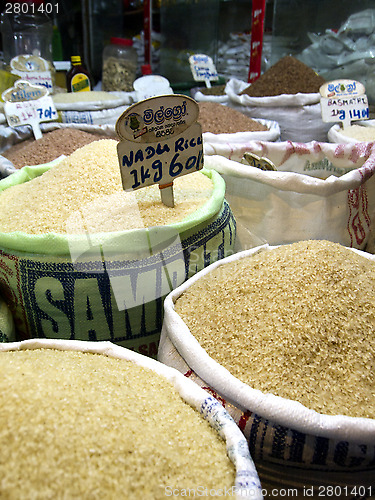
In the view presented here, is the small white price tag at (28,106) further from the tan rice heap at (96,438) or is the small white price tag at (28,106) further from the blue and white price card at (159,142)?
the tan rice heap at (96,438)

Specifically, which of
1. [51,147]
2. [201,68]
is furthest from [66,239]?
[201,68]

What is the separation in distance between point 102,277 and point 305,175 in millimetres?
595

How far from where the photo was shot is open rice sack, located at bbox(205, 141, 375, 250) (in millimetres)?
976

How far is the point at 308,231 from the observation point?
1.02 metres

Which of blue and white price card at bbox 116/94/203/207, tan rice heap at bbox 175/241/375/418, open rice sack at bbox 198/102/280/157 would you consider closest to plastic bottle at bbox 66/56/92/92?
open rice sack at bbox 198/102/280/157

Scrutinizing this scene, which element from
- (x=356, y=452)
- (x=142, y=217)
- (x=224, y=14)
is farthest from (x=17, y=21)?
(x=356, y=452)

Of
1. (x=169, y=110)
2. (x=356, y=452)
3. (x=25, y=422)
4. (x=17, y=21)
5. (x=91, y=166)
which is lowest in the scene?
(x=356, y=452)

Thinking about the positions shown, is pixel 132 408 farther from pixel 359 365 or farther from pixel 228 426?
pixel 359 365

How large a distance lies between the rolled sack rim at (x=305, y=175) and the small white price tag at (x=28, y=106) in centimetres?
74

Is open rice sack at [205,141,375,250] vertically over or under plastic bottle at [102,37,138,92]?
under

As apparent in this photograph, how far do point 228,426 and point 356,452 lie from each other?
167 mm

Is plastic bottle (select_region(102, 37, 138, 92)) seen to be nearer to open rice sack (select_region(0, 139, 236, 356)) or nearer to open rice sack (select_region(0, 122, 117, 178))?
open rice sack (select_region(0, 122, 117, 178))

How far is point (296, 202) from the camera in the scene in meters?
0.99

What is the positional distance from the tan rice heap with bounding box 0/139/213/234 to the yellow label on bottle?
1295 mm
